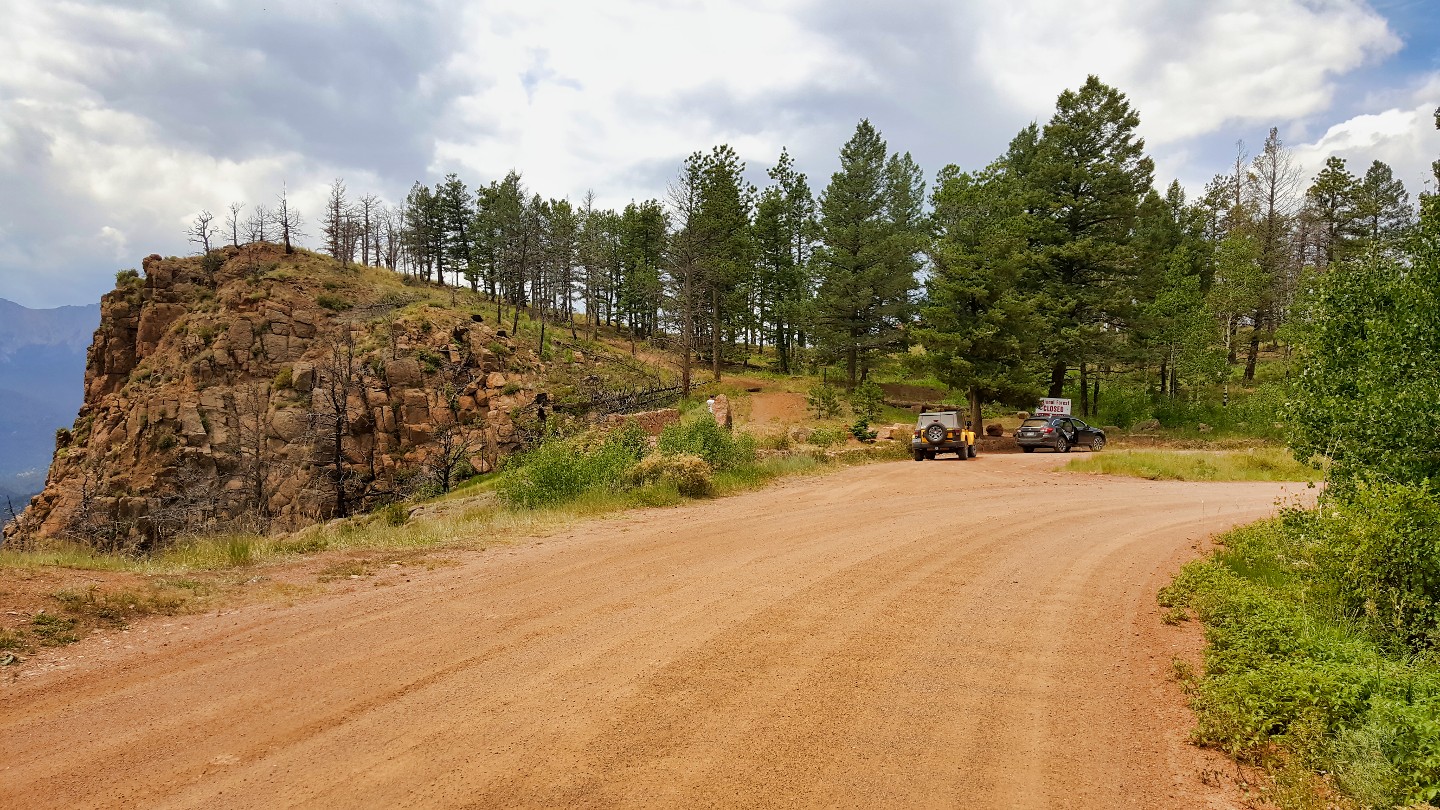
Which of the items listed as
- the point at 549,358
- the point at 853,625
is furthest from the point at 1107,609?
the point at 549,358

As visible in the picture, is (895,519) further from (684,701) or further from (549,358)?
(549,358)

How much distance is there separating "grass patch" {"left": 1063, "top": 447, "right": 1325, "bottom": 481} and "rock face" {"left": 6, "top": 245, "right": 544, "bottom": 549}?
2695 cm

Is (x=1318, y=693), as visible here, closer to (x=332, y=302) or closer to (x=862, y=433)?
(x=862, y=433)

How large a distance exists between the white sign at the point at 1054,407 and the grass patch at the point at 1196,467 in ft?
20.0

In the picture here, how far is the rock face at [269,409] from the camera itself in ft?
118

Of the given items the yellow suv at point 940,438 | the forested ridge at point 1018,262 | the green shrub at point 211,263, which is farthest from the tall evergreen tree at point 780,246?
the green shrub at point 211,263

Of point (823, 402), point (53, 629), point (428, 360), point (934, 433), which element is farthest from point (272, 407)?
point (53, 629)

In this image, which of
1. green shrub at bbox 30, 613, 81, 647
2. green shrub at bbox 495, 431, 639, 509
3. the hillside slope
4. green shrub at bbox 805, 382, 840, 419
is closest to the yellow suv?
green shrub at bbox 805, 382, 840, 419

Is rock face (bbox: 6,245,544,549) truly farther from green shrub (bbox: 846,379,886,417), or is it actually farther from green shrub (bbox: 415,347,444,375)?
green shrub (bbox: 846,379,886,417)

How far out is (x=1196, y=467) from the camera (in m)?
21.7

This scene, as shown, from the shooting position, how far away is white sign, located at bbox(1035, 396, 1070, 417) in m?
29.9

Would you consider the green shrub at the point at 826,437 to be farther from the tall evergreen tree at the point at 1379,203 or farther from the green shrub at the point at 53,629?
the tall evergreen tree at the point at 1379,203

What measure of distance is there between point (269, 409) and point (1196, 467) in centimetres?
4681

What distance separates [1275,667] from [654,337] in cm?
5603
